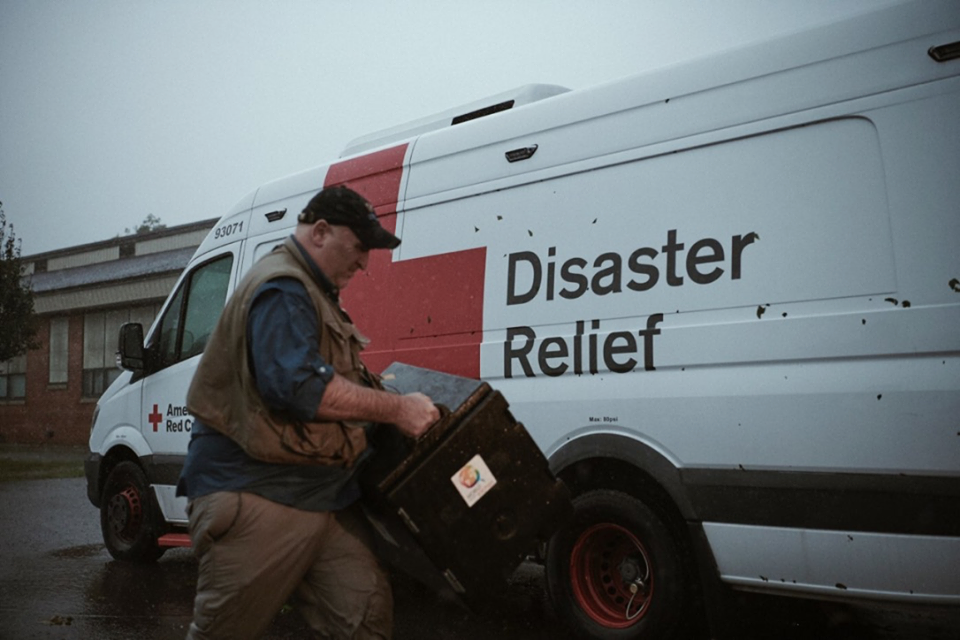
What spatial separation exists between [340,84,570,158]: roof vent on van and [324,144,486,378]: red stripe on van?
19.3 inches

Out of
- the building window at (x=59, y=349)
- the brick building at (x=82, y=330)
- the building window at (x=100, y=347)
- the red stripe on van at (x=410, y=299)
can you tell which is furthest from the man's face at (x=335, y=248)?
the building window at (x=59, y=349)

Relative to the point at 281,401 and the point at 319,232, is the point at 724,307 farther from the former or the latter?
the point at 281,401

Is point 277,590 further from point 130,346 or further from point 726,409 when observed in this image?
point 130,346

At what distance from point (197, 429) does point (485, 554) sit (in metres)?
0.98

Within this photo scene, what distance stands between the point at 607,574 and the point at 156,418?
389 cm

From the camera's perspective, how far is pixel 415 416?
2732 millimetres

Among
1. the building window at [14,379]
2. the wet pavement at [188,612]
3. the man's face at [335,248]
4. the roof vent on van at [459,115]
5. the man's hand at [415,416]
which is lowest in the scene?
the wet pavement at [188,612]

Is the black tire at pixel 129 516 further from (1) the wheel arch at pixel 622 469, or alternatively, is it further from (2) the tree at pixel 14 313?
(2) the tree at pixel 14 313

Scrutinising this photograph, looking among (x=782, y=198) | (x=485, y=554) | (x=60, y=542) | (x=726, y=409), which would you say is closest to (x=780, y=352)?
(x=726, y=409)

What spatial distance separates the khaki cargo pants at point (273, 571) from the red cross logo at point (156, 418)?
13.9ft

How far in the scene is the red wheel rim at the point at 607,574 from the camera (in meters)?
4.30

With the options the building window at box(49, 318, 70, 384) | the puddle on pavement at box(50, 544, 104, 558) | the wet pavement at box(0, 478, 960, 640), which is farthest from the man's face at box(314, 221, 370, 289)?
the building window at box(49, 318, 70, 384)

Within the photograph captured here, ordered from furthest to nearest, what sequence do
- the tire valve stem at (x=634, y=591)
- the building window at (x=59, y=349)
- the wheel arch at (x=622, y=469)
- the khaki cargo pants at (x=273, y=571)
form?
the building window at (x=59, y=349) < the tire valve stem at (x=634, y=591) < the wheel arch at (x=622, y=469) < the khaki cargo pants at (x=273, y=571)

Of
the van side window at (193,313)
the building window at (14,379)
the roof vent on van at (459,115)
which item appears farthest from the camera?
the building window at (14,379)
